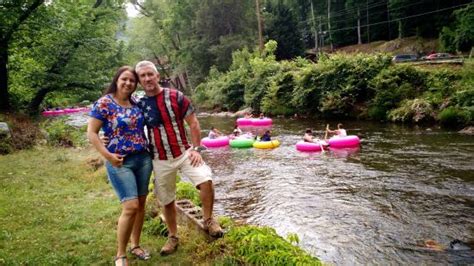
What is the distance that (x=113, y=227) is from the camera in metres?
5.32

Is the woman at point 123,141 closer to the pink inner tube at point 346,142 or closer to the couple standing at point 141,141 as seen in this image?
the couple standing at point 141,141

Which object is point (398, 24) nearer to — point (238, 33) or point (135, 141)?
point (238, 33)

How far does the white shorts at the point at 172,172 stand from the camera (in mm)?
3811

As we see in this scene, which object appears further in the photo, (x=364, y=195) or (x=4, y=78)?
(x=4, y=78)

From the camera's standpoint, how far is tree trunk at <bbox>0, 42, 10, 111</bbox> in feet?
44.5

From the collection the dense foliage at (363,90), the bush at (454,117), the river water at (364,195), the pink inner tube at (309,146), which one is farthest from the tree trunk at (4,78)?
the bush at (454,117)

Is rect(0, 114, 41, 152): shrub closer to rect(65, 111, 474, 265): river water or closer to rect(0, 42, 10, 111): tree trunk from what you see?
rect(0, 42, 10, 111): tree trunk

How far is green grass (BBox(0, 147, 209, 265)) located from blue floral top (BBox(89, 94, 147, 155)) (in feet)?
3.98

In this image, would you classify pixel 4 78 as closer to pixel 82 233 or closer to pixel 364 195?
pixel 82 233

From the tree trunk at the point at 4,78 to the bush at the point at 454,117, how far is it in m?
16.4

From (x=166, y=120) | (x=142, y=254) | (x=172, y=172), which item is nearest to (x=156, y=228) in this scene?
(x=142, y=254)

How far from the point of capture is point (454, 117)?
16.3m

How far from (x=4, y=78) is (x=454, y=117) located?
17185 millimetres

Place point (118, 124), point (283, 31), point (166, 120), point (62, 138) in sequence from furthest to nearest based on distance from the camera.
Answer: point (283, 31), point (62, 138), point (166, 120), point (118, 124)
